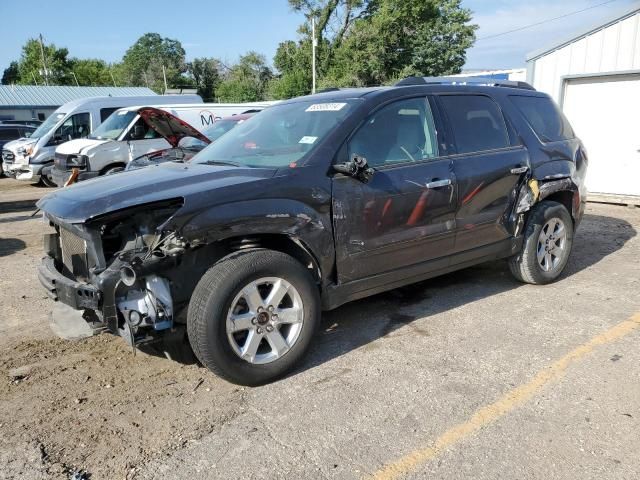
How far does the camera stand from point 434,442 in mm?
2783

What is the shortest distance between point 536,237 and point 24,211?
982 centimetres

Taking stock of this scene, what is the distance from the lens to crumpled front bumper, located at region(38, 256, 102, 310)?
305 centimetres

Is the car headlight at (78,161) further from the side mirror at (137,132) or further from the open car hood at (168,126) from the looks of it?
the open car hood at (168,126)

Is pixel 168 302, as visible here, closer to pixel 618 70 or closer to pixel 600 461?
pixel 600 461

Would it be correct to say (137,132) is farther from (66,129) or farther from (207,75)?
(207,75)

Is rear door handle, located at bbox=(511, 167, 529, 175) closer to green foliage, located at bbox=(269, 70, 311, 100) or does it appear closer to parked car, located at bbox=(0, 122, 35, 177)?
parked car, located at bbox=(0, 122, 35, 177)

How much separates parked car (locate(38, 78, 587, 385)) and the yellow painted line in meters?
1.06

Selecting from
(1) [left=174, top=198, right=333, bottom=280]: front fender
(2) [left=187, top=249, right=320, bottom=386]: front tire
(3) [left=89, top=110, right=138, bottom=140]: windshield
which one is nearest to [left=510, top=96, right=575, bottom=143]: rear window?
(1) [left=174, top=198, right=333, bottom=280]: front fender

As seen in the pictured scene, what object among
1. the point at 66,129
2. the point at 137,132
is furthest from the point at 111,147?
the point at 66,129

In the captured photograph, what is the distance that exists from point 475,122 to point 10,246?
20.9 feet

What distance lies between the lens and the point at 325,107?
409cm

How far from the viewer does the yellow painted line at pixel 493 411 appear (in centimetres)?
260

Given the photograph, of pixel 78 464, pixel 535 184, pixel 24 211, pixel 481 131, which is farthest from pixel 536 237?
pixel 24 211

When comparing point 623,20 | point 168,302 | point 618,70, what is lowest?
point 168,302
